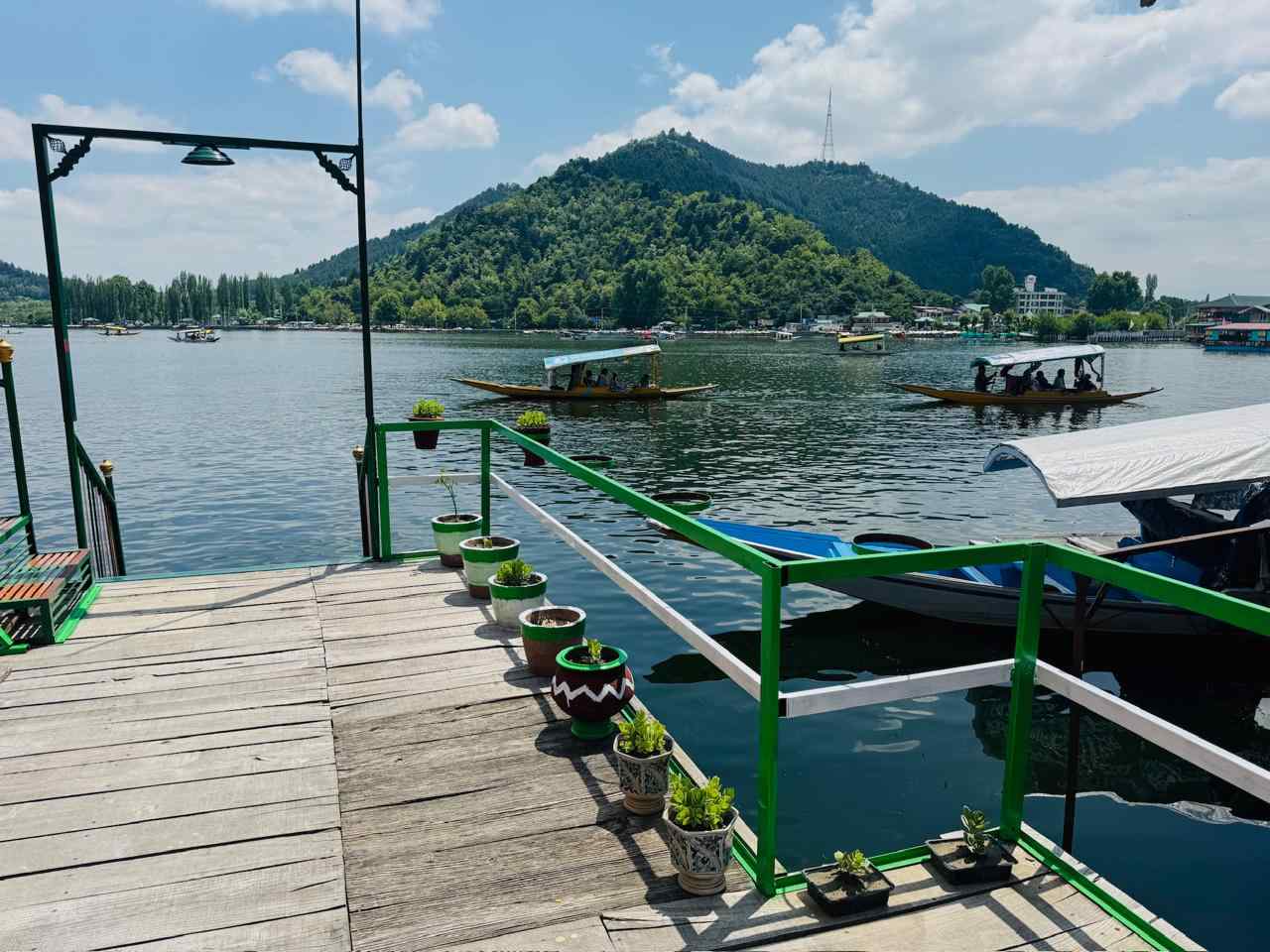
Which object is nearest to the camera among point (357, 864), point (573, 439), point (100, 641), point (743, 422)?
point (357, 864)

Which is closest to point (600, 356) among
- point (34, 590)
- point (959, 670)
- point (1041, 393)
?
point (1041, 393)

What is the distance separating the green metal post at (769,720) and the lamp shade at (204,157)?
7.88m

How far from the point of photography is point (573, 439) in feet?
125

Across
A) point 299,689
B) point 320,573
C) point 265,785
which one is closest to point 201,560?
point 320,573

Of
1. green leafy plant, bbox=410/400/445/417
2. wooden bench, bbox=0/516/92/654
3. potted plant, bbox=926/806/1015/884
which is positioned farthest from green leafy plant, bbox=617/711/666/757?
green leafy plant, bbox=410/400/445/417

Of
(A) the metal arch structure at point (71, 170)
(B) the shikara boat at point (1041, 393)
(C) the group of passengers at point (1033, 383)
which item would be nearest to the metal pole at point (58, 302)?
(A) the metal arch structure at point (71, 170)

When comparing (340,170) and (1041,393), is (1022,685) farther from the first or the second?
(1041,393)

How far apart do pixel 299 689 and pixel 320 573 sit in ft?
10.6

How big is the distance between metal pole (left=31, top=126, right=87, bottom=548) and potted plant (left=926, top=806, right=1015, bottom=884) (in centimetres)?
840

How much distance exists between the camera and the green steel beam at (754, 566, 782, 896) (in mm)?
3865

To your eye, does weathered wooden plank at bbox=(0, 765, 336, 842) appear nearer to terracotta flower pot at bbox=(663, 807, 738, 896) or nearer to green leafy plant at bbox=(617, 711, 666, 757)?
green leafy plant at bbox=(617, 711, 666, 757)

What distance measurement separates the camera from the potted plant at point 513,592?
775 centimetres

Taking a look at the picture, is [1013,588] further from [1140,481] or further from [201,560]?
[201,560]

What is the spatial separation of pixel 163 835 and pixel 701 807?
9.68 feet
